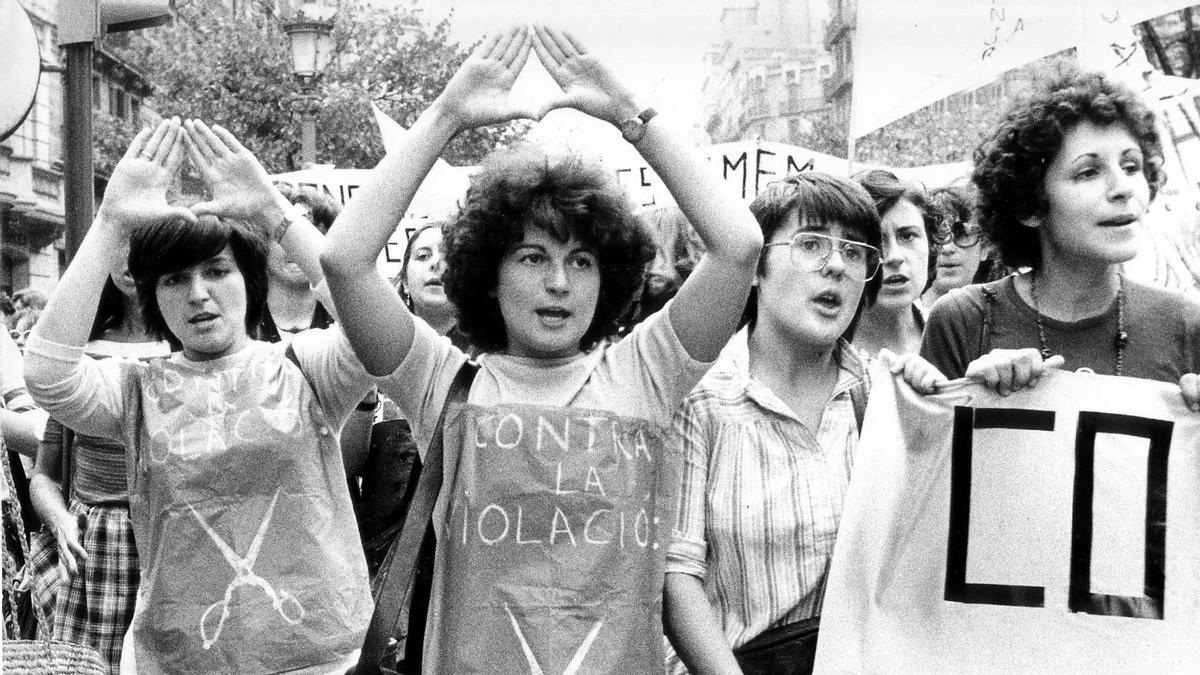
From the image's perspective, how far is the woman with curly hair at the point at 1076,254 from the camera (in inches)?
125

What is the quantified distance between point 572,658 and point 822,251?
1.03 meters

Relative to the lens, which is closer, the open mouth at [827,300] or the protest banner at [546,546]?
the protest banner at [546,546]

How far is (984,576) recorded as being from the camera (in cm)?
307

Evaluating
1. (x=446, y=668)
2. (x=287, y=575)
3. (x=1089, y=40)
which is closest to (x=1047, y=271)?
(x=446, y=668)

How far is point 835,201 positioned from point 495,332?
77 centimetres

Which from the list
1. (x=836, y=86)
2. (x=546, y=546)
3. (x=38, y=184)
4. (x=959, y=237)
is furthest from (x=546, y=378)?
(x=836, y=86)

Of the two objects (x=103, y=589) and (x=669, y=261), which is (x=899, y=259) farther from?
(x=103, y=589)

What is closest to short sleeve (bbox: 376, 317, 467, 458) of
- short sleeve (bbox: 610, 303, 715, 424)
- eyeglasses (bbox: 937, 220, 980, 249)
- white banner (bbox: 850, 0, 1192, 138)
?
short sleeve (bbox: 610, 303, 715, 424)

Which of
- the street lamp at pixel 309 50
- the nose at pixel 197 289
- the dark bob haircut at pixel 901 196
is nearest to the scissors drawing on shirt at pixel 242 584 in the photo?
the nose at pixel 197 289

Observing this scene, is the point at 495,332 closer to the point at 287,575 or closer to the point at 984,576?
the point at 287,575

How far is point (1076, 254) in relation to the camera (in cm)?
325

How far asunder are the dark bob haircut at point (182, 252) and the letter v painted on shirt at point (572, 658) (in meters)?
1.37

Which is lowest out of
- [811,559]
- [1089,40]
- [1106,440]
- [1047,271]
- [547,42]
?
Answer: [811,559]

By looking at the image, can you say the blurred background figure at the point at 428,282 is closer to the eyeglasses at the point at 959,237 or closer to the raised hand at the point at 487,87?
the eyeglasses at the point at 959,237
